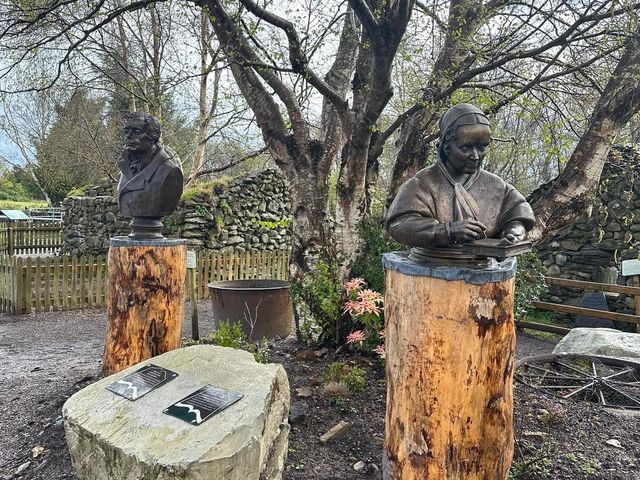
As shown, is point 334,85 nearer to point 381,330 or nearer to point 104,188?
point 381,330

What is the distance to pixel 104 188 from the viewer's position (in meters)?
13.0

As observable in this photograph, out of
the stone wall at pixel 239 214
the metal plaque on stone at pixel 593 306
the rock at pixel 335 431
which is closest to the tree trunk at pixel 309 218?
the rock at pixel 335 431

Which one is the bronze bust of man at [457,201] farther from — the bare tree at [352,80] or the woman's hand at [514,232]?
the bare tree at [352,80]

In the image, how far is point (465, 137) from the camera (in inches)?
86.6

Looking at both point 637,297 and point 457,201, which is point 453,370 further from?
point 637,297

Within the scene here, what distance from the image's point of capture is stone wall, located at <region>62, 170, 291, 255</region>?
9984mm

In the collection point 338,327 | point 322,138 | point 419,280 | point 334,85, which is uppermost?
point 334,85

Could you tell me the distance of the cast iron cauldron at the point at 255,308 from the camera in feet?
19.8

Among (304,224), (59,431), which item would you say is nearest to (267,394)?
(59,431)

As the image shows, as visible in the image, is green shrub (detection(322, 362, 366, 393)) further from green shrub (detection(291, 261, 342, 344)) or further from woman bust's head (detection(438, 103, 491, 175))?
woman bust's head (detection(438, 103, 491, 175))

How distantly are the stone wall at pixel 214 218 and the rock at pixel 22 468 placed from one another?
701 cm

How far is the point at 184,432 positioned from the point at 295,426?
119 cm

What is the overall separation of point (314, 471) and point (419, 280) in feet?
4.74

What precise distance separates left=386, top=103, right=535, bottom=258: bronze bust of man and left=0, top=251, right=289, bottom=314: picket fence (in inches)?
263
